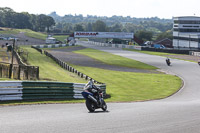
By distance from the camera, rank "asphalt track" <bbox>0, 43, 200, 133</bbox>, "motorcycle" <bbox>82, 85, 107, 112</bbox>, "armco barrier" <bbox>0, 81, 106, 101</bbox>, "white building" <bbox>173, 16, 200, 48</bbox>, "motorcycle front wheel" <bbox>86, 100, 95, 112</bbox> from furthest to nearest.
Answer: "white building" <bbox>173, 16, 200, 48</bbox>
"armco barrier" <bbox>0, 81, 106, 101</bbox>
"motorcycle front wheel" <bbox>86, 100, 95, 112</bbox>
"motorcycle" <bbox>82, 85, 107, 112</bbox>
"asphalt track" <bbox>0, 43, 200, 133</bbox>

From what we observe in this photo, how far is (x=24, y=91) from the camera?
18.5 meters

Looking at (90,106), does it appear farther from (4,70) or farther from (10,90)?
(4,70)

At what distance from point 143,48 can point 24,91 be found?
299 feet

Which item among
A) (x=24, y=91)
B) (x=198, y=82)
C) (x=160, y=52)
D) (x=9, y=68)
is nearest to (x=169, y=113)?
(x=24, y=91)

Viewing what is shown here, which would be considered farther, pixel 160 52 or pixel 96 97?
pixel 160 52

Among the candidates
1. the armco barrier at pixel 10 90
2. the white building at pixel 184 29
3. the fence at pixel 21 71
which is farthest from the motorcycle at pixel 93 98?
the white building at pixel 184 29

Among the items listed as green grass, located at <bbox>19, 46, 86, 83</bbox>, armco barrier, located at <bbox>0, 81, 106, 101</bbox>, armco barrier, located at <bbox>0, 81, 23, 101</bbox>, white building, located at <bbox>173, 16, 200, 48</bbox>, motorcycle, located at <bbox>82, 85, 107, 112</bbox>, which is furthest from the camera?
white building, located at <bbox>173, 16, 200, 48</bbox>

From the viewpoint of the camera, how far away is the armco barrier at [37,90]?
1764cm

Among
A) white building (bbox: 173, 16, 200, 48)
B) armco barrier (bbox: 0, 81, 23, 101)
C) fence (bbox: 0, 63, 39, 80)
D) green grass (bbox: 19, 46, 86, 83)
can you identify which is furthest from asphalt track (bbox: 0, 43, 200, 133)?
white building (bbox: 173, 16, 200, 48)

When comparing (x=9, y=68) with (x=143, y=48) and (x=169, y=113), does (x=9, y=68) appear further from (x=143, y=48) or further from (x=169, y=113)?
(x=143, y=48)

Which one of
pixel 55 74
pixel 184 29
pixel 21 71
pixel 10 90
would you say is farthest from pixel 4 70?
pixel 184 29

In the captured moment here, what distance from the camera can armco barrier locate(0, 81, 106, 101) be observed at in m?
17.6

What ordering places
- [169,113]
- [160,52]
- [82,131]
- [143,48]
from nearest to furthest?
1. [82,131]
2. [169,113]
3. [160,52]
4. [143,48]

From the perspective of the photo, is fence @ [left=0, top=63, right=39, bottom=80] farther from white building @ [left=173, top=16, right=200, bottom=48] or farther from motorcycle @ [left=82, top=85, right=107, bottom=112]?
white building @ [left=173, top=16, right=200, bottom=48]
